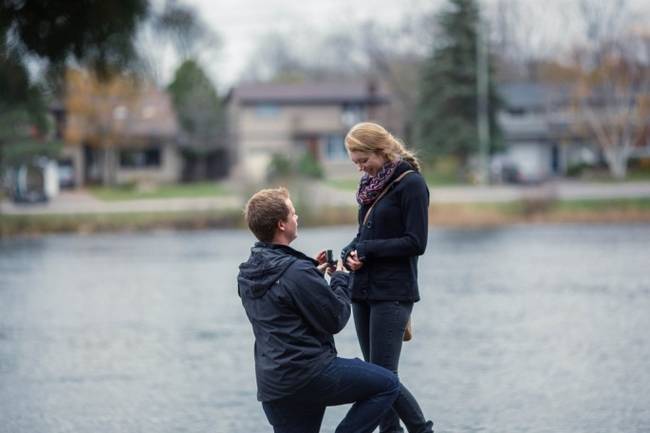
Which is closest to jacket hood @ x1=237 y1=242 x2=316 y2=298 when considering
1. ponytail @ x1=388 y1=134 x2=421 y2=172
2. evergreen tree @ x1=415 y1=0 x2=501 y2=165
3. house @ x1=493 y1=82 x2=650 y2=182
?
ponytail @ x1=388 y1=134 x2=421 y2=172

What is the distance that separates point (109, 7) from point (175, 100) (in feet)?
200

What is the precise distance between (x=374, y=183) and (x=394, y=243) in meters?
0.37

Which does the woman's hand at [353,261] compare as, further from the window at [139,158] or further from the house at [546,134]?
the window at [139,158]

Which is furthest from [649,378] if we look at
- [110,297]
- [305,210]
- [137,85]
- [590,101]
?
[590,101]

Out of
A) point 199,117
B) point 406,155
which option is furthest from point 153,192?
point 406,155

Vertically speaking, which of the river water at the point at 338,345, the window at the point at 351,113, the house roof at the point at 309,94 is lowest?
→ the river water at the point at 338,345

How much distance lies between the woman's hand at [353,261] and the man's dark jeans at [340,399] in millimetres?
702

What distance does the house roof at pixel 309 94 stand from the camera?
207 feet

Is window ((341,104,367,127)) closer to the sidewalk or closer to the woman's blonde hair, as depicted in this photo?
the sidewalk

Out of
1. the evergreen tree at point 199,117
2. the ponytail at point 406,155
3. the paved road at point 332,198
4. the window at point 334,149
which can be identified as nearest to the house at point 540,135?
the window at point 334,149

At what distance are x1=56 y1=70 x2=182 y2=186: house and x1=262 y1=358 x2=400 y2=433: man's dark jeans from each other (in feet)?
160

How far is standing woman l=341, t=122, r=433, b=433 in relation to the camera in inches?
226

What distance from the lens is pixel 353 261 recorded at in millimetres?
5723

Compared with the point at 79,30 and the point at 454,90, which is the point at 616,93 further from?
the point at 79,30
